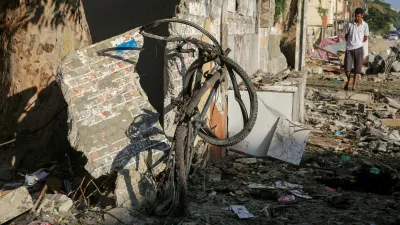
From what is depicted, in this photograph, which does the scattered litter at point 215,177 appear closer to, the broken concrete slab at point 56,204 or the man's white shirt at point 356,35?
the broken concrete slab at point 56,204

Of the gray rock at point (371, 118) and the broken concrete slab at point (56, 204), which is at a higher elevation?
the broken concrete slab at point (56, 204)

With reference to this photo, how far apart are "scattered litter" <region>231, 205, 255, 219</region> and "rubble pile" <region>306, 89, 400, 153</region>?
290 cm

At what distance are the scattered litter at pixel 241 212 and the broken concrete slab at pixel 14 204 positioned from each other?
6.13 ft

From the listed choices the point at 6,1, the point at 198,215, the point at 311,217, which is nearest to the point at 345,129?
the point at 311,217

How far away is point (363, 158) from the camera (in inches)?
275

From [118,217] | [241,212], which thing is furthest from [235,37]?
[118,217]

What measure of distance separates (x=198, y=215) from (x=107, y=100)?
142 centimetres

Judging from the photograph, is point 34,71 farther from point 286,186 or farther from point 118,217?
point 286,186

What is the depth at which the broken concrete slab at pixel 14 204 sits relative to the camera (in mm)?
4469

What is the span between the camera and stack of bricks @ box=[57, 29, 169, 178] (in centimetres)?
495

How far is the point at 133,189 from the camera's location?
16.0 feet

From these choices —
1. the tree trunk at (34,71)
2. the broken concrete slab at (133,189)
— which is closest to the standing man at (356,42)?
the tree trunk at (34,71)

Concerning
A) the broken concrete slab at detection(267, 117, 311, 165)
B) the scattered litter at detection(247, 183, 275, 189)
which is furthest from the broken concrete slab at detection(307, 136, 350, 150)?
the scattered litter at detection(247, 183, 275, 189)

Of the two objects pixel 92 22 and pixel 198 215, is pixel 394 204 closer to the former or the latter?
pixel 198 215
